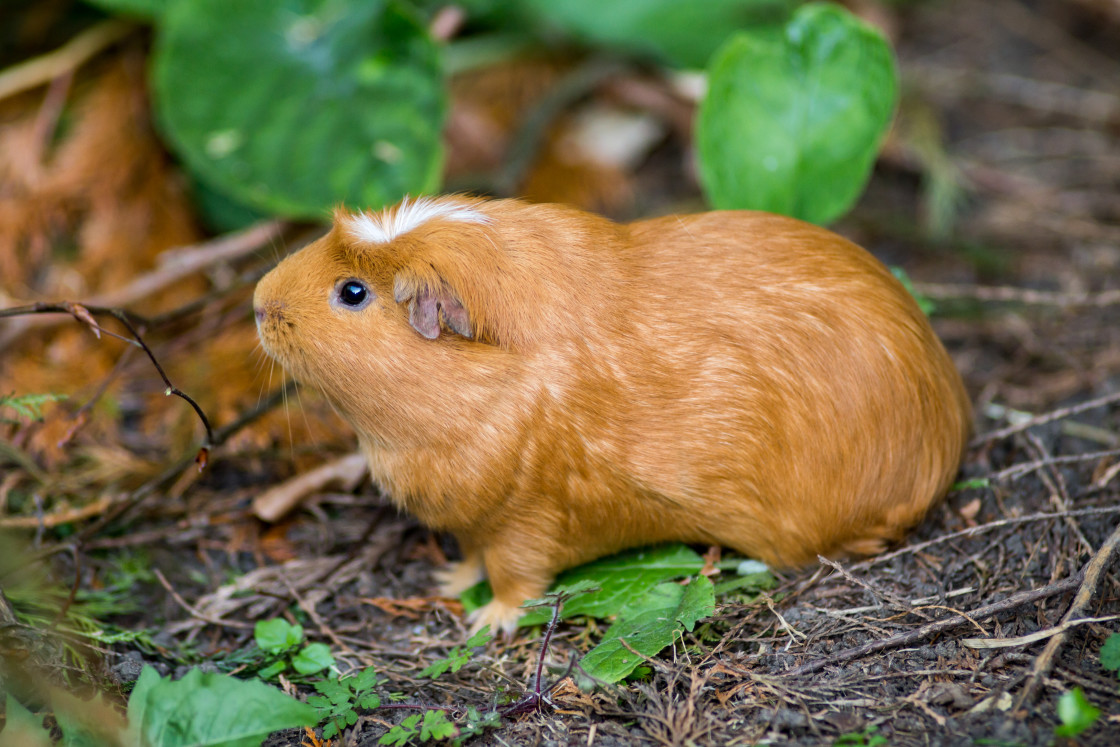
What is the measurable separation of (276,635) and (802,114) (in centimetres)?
316

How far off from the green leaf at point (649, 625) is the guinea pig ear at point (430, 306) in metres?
1.15

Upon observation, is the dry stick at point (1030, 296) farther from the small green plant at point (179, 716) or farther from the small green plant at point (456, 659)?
the small green plant at point (179, 716)

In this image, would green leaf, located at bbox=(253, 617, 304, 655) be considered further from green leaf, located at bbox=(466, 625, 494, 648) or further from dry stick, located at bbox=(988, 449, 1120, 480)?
dry stick, located at bbox=(988, 449, 1120, 480)

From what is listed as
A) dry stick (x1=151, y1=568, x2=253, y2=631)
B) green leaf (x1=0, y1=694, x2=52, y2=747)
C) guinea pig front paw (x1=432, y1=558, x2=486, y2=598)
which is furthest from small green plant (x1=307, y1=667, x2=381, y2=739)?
green leaf (x1=0, y1=694, x2=52, y2=747)

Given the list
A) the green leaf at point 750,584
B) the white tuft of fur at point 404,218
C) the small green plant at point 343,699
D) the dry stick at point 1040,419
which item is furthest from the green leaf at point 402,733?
the dry stick at point 1040,419

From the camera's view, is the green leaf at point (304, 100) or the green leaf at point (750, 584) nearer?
the green leaf at point (750, 584)

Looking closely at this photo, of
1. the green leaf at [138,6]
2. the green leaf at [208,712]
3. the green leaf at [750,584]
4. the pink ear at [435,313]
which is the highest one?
the green leaf at [138,6]

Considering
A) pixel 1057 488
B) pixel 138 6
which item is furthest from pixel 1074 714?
pixel 138 6

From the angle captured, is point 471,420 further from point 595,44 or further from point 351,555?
point 595,44

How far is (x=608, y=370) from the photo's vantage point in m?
3.11

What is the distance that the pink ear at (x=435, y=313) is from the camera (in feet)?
9.84

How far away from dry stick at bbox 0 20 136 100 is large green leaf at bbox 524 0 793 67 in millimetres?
2518

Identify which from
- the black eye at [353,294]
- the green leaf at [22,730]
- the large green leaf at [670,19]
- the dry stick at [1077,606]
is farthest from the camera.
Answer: the large green leaf at [670,19]

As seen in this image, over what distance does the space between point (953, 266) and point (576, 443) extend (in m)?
3.08
